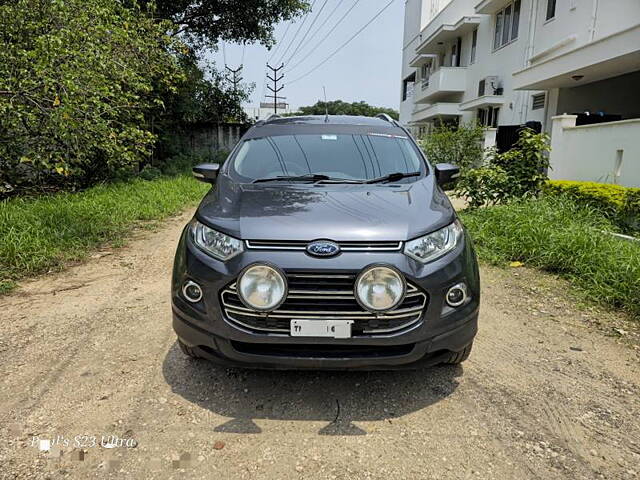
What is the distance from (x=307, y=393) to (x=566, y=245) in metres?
3.59

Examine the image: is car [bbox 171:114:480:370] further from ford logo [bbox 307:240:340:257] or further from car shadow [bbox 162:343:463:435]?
car shadow [bbox 162:343:463:435]

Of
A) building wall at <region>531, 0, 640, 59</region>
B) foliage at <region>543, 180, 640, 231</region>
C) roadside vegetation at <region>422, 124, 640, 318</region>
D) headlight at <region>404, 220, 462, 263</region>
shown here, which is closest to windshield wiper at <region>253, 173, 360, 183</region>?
headlight at <region>404, 220, 462, 263</region>

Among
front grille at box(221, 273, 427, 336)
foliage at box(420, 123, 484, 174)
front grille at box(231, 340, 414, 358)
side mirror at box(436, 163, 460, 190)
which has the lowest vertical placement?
front grille at box(231, 340, 414, 358)

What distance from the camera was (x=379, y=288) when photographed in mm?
2145

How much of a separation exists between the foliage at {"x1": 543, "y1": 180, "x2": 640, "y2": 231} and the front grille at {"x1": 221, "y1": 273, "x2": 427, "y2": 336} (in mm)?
4762

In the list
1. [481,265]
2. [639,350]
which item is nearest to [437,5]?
[481,265]

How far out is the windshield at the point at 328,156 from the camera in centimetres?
326

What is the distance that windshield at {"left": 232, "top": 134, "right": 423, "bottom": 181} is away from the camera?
326cm

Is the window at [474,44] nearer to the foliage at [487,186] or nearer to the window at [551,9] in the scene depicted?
the window at [551,9]

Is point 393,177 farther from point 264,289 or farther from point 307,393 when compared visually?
point 307,393

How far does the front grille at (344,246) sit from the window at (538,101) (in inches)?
522

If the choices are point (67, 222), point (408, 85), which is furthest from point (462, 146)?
point (408, 85)

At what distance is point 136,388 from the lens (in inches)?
102

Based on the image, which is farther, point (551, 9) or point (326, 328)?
point (551, 9)
